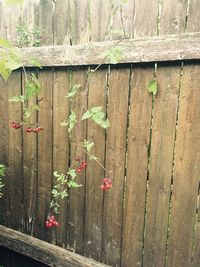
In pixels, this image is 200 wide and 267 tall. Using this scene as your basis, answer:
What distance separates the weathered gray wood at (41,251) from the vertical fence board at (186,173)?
2.21ft

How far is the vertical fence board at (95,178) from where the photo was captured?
233 cm

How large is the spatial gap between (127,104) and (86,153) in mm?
520

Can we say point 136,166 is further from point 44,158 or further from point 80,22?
point 80,22

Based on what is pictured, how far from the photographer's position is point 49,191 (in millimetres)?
2754

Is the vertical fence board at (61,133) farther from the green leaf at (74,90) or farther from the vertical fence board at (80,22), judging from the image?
the vertical fence board at (80,22)

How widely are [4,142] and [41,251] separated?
3.36 ft

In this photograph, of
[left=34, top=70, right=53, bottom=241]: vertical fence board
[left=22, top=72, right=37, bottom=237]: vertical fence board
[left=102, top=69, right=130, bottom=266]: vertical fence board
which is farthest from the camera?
[left=22, top=72, right=37, bottom=237]: vertical fence board

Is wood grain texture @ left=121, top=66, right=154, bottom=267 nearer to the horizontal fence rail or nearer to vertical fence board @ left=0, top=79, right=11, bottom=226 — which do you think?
the horizontal fence rail

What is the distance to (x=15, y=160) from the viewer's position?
2.95 meters

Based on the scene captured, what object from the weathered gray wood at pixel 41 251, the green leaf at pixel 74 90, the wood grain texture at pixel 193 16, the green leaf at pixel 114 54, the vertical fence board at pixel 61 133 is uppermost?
the wood grain texture at pixel 193 16

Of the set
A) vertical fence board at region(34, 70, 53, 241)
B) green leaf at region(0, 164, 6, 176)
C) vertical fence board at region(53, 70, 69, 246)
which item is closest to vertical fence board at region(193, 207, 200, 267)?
vertical fence board at region(53, 70, 69, 246)

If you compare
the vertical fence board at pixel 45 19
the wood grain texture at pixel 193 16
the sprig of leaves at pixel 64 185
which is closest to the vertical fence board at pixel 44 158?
the sprig of leaves at pixel 64 185

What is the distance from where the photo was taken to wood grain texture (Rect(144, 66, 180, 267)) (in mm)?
2029

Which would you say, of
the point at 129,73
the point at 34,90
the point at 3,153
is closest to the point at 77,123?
the point at 34,90
